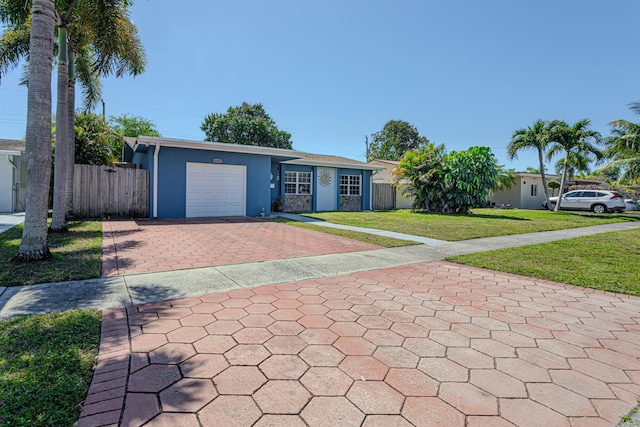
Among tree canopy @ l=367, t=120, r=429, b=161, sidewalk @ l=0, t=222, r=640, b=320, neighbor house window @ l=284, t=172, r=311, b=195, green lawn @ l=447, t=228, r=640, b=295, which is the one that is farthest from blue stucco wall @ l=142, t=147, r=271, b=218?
tree canopy @ l=367, t=120, r=429, b=161

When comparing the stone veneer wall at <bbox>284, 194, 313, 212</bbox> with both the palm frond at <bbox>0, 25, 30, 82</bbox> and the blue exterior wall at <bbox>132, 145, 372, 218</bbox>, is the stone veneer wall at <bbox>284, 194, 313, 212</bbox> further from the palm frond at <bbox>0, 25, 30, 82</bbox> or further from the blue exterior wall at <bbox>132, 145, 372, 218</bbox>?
the palm frond at <bbox>0, 25, 30, 82</bbox>

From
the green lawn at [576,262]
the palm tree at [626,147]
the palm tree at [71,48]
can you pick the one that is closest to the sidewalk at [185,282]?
the green lawn at [576,262]

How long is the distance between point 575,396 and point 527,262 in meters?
4.64

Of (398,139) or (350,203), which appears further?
(398,139)

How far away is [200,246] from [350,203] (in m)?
14.3

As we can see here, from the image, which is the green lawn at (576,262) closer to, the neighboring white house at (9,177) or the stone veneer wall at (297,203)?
the stone veneer wall at (297,203)

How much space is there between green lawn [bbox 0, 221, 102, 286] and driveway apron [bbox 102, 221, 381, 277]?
0.21 m

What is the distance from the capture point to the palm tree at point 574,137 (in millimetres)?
19281

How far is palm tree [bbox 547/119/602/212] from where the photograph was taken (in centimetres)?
1928

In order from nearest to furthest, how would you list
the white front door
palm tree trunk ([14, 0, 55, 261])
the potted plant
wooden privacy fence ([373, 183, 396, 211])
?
palm tree trunk ([14, 0, 55, 261]) < the potted plant < the white front door < wooden privacy fence ([373, 183, 396, 211])

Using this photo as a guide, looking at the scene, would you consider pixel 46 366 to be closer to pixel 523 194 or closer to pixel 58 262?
pixel 58 262

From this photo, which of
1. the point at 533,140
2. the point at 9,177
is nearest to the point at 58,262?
the point at 9,177

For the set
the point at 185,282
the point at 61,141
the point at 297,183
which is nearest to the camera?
the point at 185,282

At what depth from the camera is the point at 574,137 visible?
1956cm
